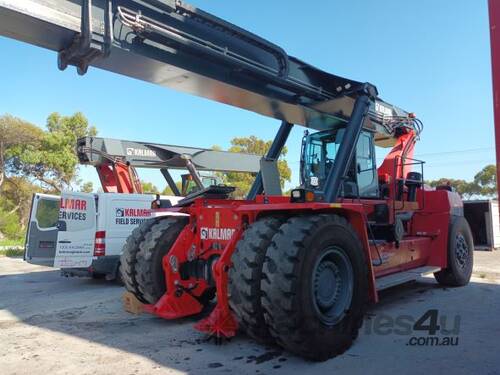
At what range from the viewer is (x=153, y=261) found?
601 centimetres

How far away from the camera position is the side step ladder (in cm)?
620

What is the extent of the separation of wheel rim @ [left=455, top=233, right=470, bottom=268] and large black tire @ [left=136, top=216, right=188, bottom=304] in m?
5.85

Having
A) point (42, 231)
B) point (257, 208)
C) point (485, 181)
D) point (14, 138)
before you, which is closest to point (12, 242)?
point (14, 138)

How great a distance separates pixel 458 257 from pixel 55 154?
90.6 feet

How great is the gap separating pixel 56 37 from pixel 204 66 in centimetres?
166

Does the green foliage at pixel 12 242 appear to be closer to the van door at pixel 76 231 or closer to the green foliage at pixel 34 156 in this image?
the green foliage at pixel 34 156

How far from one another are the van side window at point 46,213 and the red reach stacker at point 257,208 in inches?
197

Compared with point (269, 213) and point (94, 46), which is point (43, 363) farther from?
point (94, 46)

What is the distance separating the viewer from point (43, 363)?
4566 millimetres

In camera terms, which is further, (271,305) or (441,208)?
(441,208)

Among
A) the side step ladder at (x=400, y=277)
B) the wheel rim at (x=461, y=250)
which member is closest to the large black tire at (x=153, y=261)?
the side step ladder at (x=400, y=277)

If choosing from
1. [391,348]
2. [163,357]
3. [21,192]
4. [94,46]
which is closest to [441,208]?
[391,348]

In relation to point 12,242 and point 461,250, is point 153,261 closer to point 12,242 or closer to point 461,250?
point 461,250

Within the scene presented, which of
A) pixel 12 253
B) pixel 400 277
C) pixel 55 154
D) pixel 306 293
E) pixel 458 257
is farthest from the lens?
pixel 55 154
